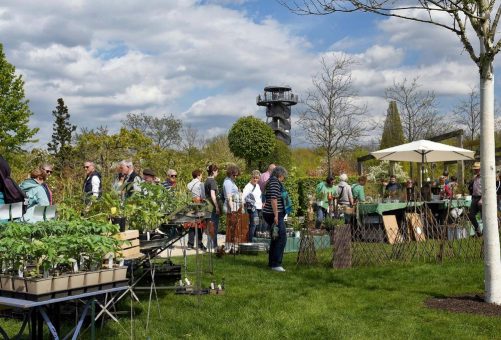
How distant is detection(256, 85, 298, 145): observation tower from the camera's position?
61094 mm

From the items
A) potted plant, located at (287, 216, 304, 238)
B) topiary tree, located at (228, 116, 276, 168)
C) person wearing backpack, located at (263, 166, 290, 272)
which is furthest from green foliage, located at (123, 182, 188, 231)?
topiary tree, located at (228, 116, 276, 168)

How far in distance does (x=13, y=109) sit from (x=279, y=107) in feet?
101

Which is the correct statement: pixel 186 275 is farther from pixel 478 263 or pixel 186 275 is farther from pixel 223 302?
pixel 478 263

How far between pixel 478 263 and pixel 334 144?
16731mm

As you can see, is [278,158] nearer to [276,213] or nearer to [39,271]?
[276,213]

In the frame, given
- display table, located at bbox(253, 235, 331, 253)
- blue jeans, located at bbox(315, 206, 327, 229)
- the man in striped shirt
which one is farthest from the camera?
blue jeans, located at bbox(315, 206, 327, 229)

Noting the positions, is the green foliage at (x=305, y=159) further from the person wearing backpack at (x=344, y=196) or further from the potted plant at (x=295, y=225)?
the potted plant at (x=295, y=225)

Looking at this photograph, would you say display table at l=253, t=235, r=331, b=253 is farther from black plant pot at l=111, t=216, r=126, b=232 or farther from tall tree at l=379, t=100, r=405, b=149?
tall tree at l=379, t=100, r=405, b=149

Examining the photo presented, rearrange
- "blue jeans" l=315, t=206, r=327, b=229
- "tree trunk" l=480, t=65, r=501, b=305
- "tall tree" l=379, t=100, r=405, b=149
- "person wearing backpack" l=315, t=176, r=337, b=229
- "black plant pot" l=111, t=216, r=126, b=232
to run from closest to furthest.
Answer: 1. "black plant pot" l=111, t=216, r=126, b=232
2. "tree trunk" l=480, t=65, r=501, b=305
3. "blue jeans" l=315, t=206, r=327, b=229
4. "person wearing backpack" l=315, t=176, r=337, b=229
5. "tall tree" l=379, t=100, r=405, b=149

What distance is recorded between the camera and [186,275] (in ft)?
27.3

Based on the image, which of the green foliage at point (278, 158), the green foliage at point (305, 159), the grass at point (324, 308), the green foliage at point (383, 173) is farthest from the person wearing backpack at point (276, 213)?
the green foliage at point (305, 159)

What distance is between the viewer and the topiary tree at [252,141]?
1213 inches

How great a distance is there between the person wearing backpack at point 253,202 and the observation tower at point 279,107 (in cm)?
4899

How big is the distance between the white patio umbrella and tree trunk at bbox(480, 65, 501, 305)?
7.36 metres
